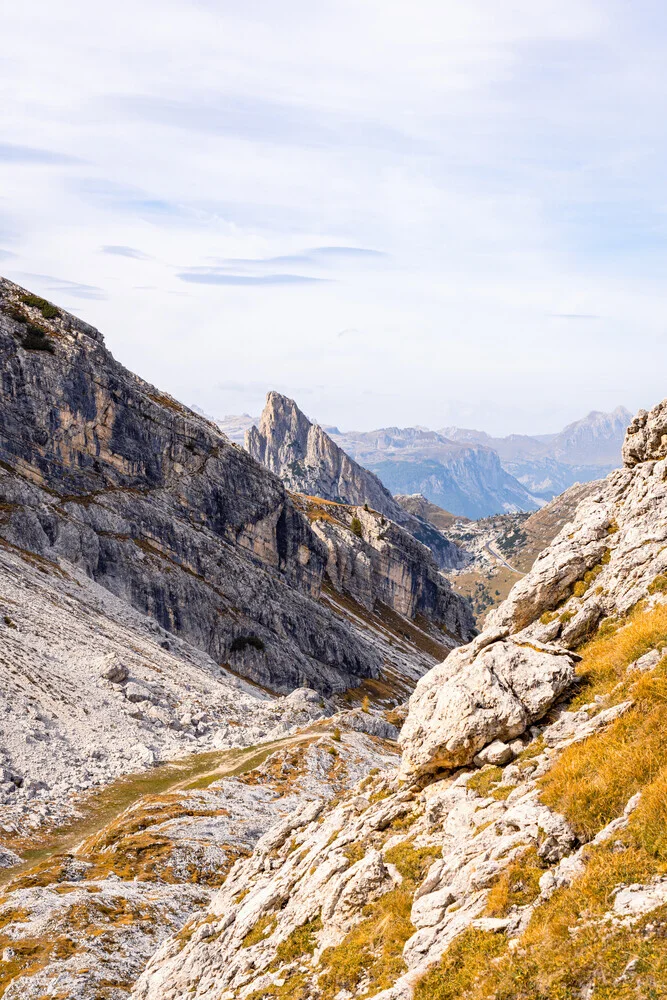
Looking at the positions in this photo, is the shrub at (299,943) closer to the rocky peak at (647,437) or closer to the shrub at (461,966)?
the shrub at (461,966)

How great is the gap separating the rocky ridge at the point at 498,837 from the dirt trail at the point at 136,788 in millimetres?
15743

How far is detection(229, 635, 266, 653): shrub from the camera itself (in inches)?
3994

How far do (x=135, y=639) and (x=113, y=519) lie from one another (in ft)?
91.1

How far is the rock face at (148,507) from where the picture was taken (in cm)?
9312

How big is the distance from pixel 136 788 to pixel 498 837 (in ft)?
119

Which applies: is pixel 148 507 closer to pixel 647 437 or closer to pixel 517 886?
pixel 647 437

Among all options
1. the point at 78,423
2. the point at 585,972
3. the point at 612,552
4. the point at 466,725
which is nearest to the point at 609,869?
the point at 585,972

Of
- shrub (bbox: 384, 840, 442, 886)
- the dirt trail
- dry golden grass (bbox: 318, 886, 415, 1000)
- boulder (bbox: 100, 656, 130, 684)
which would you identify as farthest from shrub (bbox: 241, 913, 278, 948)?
boulder (bbox: 100, 656, 130, 684)

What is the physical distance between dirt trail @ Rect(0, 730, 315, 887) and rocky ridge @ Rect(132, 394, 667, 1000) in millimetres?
15743

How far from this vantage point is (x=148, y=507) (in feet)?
345

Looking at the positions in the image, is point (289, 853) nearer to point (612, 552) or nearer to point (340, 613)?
point (612, 552)

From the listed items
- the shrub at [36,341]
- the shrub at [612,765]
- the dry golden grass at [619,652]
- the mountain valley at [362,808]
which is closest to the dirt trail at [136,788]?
the mountain valley at [362,808]

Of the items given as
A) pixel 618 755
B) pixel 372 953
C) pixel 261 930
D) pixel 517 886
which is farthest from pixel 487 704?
pixel 261 930

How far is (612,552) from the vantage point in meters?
23.8
